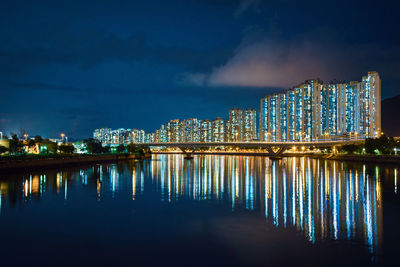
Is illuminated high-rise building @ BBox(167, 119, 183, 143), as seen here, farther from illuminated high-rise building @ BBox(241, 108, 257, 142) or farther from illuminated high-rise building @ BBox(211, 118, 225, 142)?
illuminated high-rise building @ BBox(241, 108, 257, 142)

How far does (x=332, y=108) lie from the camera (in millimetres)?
106625

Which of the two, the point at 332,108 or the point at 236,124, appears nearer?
the point at 332,108

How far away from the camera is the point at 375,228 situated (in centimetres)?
1235

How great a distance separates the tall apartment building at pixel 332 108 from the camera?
96.9 meters

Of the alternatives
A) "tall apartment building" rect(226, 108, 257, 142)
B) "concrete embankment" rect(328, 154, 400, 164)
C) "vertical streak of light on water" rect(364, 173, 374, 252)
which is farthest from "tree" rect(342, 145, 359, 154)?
"tall apartment building" rect(226, 108, 257, 142)

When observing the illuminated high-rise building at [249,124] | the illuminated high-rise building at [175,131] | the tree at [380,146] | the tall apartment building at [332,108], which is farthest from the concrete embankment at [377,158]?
the illuminated high-rise building at [175,131]

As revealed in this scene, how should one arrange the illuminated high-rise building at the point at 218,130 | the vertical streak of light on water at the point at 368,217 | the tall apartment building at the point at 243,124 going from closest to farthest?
the vertical streak of light on water at the point at 368,217 → the tall apartment building at the point at 243,124 → the illuminated high-rise building at the point at 218,130

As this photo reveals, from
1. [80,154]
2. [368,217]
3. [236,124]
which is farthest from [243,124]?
[368,217]

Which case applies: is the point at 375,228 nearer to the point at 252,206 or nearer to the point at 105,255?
the point at 252,206

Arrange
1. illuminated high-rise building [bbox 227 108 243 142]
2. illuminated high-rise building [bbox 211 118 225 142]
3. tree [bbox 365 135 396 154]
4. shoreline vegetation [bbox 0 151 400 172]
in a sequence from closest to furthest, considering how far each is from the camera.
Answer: shoreline vegetation [bbox 0 151 400 172] < tree [bbox 365 135 396 154] < illuminated high-rise building [bbox 227 108 243 142] < illuminated high-rise building [bbox 211 118 225 142]

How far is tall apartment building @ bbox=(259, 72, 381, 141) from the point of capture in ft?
318

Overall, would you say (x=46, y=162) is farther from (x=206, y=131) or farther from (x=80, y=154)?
(x=206, y=131)

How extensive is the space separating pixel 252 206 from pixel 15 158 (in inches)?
1168

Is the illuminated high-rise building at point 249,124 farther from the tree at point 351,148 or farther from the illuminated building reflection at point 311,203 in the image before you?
the illuminated building reflection at point 311,203
